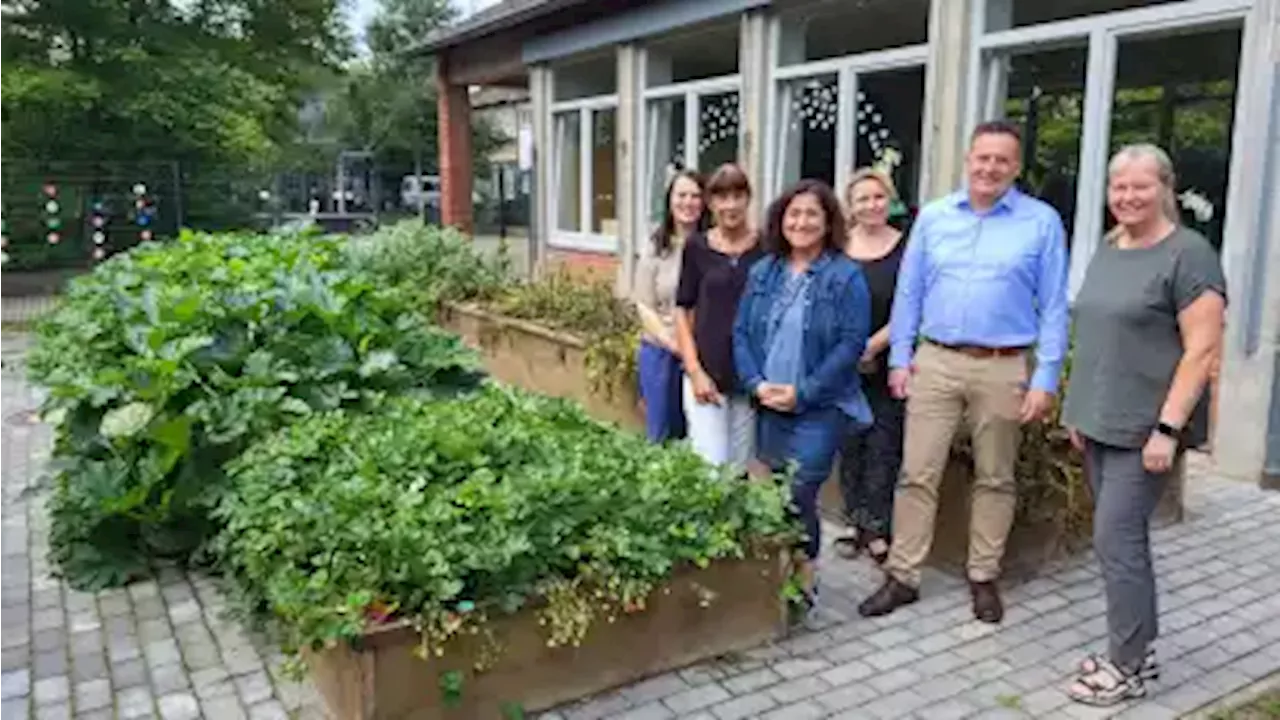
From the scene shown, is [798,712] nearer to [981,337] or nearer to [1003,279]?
[981,337]

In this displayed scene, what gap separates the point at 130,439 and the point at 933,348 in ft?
9.48

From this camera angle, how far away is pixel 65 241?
15.5 m

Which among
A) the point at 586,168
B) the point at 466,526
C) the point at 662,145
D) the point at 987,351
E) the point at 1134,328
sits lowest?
the point at 466,526

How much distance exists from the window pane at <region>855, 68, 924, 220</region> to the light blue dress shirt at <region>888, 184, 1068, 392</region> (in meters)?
4.44

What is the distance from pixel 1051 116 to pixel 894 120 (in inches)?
48.2

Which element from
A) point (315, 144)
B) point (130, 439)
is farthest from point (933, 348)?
point (315, 144)

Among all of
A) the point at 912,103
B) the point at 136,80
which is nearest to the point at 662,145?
the point at 912,103

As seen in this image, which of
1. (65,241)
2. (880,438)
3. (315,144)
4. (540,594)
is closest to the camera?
(540,594)

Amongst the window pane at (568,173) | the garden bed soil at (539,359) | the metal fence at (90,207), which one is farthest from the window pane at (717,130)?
the metal fence at (90,207)

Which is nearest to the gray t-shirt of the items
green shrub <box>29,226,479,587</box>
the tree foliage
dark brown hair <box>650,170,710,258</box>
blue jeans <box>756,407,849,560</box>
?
blue jeans <box>756,407,849,560</box>

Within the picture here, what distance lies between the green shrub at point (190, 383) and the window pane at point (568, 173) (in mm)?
7789

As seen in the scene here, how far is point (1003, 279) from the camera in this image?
127 inches

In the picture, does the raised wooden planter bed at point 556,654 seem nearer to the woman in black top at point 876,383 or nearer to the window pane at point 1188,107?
the woman in black top at point 876,383

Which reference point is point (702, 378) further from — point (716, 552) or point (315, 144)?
point (315, 144)
